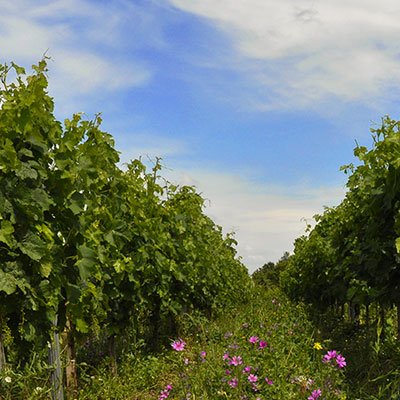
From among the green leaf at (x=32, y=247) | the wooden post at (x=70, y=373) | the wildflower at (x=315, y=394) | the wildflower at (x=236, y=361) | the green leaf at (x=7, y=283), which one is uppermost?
the green leaf at (x=32, y=247)

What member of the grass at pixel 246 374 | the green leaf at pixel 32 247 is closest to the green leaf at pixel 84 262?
the green leaf at pixel 32 247

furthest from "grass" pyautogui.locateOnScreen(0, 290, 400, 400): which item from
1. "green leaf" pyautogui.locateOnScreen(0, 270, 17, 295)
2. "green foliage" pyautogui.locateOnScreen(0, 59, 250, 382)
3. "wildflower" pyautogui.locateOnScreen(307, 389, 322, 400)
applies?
"green leaf" pyautogui.locateOnScreen(0, 270, 17, 295)

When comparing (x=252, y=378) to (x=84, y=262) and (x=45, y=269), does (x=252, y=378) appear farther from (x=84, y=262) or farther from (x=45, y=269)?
(x=45, y=269)

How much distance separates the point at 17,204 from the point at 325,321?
966cm

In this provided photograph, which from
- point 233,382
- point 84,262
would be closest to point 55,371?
point 84,262

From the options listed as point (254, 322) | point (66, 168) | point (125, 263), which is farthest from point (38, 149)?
point (254, 322)

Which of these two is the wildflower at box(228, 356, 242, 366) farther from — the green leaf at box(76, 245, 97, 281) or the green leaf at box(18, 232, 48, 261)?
the green leaf at box(18, 232, 48, 261)

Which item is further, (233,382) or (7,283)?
(233,382)

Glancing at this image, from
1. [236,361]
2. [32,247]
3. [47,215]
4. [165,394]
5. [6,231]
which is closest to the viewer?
[6,231]

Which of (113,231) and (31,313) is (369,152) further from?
(31,313)

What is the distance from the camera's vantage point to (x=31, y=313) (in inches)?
171

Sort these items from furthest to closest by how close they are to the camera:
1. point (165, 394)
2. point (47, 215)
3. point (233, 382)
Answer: point (165, 394) → point (233, 382) → point (47, 215)

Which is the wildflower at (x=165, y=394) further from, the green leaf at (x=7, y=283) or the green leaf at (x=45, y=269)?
the green leaf at (x=7, y=283)

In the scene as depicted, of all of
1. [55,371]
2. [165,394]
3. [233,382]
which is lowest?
[165,394]
